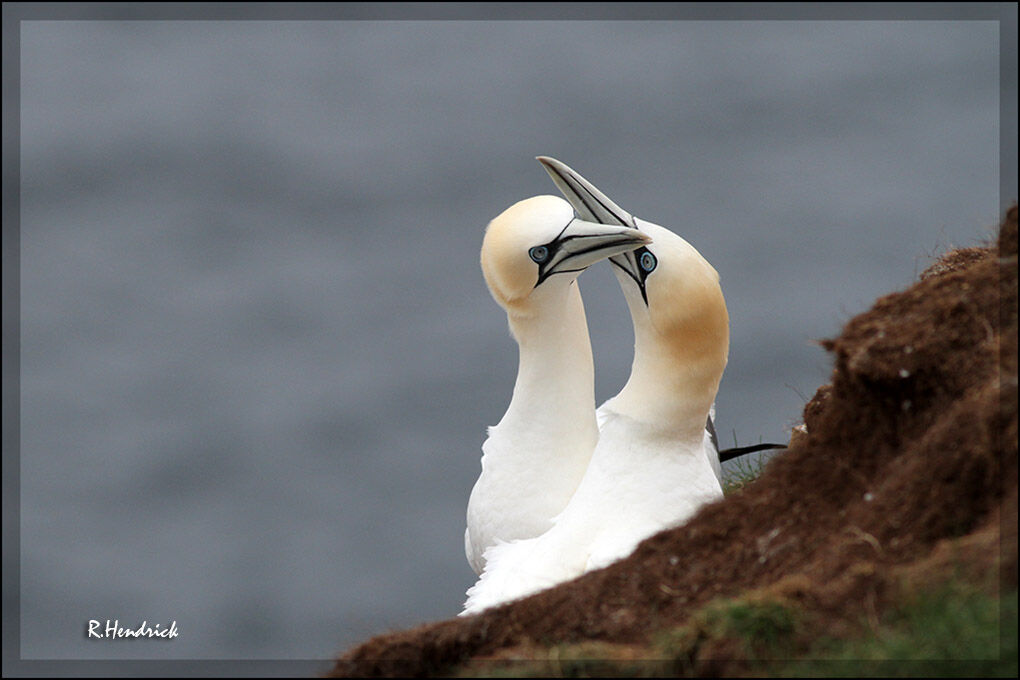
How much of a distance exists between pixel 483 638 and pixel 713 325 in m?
3.03

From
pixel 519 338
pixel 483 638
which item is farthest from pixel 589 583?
pixel 519 338

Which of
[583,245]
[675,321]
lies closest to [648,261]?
[675,321]

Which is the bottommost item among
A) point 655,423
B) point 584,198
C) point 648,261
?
point 655,423

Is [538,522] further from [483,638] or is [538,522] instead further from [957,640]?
[957,640]

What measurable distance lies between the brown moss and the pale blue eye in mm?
2199

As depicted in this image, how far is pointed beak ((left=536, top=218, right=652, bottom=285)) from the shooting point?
1030 centimetres

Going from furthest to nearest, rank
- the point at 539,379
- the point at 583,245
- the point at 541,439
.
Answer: the point at 539,379 < the point at 541,439 < the point at 583,245

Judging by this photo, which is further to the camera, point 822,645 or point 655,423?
point 655,423

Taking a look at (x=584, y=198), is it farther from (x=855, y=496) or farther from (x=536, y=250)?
(x=855, y=496)

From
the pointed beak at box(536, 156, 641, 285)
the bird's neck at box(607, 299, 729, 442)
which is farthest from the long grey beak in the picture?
the bird's neck at box(607, 299, 729, 442)

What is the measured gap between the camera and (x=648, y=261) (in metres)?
9.91

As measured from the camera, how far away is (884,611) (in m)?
6.18

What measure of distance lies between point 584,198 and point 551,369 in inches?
49.6

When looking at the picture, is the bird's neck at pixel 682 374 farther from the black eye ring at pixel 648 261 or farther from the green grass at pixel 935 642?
the green grass at pixel 935 642
